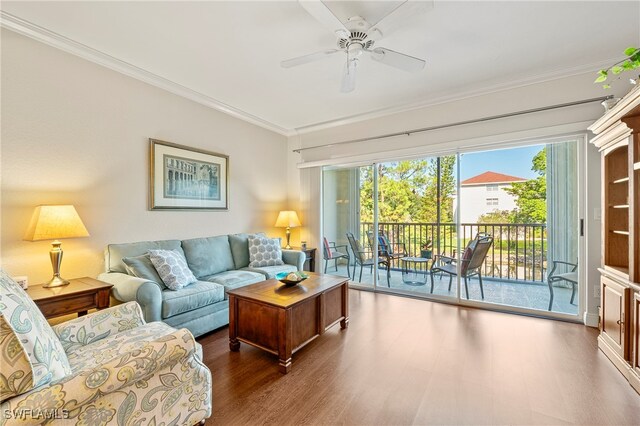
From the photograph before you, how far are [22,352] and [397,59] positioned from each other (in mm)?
2664

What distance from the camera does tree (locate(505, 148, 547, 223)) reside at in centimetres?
315

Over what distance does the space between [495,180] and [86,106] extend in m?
4.45

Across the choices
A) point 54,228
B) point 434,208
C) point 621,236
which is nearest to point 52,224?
point 54,228

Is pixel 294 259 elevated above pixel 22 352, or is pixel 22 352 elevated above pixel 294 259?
pixel 22 352

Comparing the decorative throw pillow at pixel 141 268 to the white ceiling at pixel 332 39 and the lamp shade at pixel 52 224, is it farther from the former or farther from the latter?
the white ceiling at pixel 332 39

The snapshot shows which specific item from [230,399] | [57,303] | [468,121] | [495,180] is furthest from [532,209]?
[57,303]

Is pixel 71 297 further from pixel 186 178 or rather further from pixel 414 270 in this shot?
pixel 414 270

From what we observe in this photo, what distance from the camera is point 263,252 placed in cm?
366

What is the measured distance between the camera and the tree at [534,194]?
124 inches

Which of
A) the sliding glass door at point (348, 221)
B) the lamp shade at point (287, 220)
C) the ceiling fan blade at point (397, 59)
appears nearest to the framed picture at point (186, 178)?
the lamp shade at point (287, 220)

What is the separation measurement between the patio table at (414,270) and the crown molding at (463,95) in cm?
212

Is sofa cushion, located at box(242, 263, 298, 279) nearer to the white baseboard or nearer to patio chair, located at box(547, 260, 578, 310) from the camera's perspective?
patio chair, located at box(547, 260, 578, 310)

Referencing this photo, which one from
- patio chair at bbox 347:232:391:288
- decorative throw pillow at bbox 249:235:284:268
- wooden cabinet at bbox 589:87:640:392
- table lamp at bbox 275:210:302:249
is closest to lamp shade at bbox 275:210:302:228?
table lamp at bbox 275:210:302:249

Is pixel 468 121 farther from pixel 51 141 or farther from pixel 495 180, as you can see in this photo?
pixel 51 141
